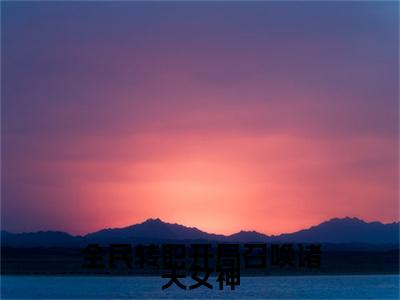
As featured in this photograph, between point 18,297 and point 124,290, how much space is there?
27.5 ft

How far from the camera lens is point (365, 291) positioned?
5269cm

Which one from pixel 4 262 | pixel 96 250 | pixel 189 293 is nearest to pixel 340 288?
pixel 189 293

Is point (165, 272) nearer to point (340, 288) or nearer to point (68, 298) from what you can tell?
point (340, 288)

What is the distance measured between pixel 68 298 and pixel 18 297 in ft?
9.24

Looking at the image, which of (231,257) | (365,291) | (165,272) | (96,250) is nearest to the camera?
(96,250)

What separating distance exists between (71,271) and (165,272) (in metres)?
10.6

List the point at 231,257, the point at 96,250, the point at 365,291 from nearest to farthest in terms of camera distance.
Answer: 1. the point at 96,250
2. the point at 231,257
3. the point at 365,291

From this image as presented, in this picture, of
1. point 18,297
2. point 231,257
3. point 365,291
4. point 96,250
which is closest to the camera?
point 96,250

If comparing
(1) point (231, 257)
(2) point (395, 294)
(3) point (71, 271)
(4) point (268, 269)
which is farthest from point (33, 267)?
(1) point (231, 257)

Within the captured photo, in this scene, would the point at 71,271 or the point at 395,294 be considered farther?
the point at 71,271

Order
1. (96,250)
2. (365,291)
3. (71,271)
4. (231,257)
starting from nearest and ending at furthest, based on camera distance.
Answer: (96,250), (231,257), (365,291), (71,271)

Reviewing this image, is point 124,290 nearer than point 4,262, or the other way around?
point 124,290

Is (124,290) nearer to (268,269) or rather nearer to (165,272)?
(165,272)

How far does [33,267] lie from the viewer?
8431 centimetres
